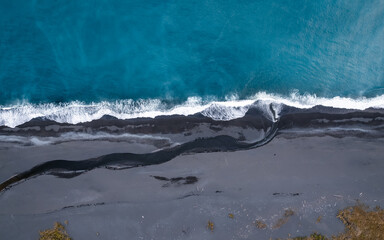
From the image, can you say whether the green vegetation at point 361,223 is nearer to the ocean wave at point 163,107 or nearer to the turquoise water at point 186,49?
the ocean wave at point 163,107

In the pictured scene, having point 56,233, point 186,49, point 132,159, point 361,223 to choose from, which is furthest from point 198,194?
point 361,223

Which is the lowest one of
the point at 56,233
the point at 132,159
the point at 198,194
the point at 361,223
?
the point at 361,223

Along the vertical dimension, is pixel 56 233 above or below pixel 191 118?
below

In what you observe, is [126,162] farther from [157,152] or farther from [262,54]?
[262,54]

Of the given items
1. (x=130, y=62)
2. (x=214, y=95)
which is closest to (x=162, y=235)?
(x=214, y=95)

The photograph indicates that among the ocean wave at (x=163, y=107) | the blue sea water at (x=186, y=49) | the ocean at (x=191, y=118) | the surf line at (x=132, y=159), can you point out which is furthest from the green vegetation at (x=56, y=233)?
the blue sea water at (x=186, y=49)

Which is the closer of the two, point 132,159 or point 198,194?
point 198,194

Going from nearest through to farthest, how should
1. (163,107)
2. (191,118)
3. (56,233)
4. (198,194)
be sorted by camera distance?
(56,233)
(198,194)
(191,118)
(163,107)

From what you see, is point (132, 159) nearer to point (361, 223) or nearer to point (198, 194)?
point (198, 194)
